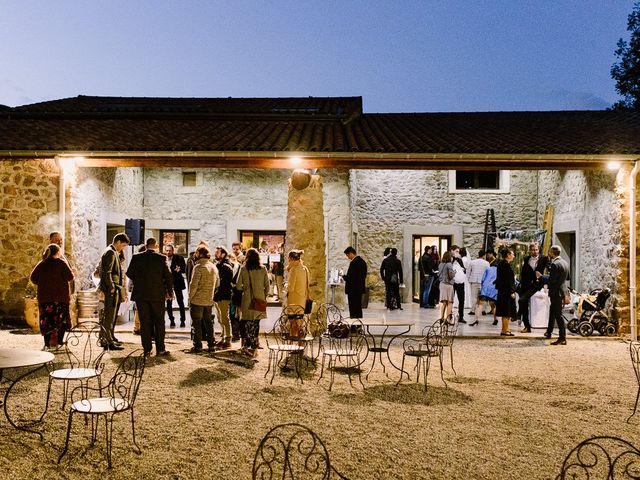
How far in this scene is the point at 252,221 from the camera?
13805 millimetres

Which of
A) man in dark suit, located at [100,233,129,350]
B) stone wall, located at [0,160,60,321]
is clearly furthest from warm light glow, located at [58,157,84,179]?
man in dark suit, located at [100,233,129,350]

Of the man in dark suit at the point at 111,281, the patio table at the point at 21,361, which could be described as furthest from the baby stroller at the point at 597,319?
the patio table at the point at 21,361

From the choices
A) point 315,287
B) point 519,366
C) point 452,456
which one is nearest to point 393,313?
point 315,287

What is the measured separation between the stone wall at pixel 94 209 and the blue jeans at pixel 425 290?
6571mm

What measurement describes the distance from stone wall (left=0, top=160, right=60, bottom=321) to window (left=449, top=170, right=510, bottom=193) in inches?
367

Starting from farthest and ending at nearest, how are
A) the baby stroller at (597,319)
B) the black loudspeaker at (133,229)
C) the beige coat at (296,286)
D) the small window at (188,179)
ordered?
the small window at (188,179)
the black loudspeaker at (133,229)
the baby stroller at (597,319)
the beige coat at (296,286)

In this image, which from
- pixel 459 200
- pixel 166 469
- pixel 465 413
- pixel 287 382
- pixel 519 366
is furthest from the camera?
pixel 459 200

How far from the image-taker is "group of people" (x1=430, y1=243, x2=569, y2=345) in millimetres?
9141

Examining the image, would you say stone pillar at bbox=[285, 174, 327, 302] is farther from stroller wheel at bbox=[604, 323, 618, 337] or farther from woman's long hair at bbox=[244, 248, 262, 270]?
stroller wheel at bbox=[604, 323, 618, 337]

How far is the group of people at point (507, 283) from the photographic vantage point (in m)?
9.14

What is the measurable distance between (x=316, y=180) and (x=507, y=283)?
135 inches

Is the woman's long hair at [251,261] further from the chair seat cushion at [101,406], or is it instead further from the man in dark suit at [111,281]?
the chair seat cushion at [101,406]

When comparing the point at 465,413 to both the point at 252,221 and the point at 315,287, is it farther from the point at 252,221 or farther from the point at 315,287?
the point at 252,221

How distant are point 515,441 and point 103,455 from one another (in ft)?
9.23
